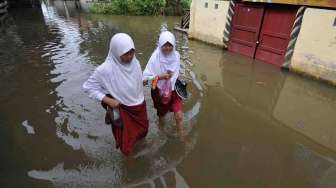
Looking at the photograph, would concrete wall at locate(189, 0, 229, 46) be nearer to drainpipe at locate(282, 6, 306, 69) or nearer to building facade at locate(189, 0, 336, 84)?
building facade at locate(189, 0, 336, 84)

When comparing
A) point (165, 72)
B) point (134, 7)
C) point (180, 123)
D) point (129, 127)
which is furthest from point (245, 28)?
point (134, 7)

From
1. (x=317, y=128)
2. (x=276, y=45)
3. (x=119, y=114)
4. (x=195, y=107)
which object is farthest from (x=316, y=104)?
(x=119, y=114)

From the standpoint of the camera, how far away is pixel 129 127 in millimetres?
3393

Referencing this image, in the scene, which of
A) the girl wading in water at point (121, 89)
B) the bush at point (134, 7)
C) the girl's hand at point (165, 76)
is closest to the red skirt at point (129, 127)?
the girl wading in water at point (121, 89)

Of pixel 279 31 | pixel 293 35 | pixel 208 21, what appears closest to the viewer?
pixel 293 35

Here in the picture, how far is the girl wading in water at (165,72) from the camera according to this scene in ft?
12.0

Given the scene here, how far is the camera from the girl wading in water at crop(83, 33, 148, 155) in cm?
302

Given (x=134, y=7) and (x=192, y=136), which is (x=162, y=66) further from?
(x=134, y=7)

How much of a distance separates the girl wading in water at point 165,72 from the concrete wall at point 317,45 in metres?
5.07

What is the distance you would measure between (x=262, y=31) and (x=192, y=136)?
620 cm

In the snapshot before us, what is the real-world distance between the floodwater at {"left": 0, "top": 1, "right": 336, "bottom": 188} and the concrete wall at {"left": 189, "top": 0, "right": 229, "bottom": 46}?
3.41m

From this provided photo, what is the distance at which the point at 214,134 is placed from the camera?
4617mm

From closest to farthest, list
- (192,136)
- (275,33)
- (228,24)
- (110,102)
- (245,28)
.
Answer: (110,102)
(192,136)
(275,33)
(245,28)
(228,24)

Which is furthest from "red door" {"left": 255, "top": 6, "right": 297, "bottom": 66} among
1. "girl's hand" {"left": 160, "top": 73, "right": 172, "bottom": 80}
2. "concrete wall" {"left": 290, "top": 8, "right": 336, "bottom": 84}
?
"girl's hand" {"left": 160, "top": 73, "right": 172, "bottom": 80}
